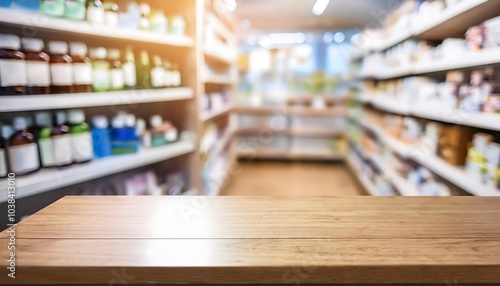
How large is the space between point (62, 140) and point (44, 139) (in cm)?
6

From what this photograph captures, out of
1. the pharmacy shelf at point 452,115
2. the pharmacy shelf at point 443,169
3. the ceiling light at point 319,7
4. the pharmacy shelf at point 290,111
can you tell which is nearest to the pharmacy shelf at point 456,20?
the pharmacy shelf at point 452,115

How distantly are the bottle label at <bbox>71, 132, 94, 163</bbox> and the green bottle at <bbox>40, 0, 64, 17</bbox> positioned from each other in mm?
478

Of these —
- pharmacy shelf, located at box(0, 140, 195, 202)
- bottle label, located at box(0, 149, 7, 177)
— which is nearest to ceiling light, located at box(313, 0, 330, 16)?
pharmacy shelf, located at box(0, 140, 195, 202)

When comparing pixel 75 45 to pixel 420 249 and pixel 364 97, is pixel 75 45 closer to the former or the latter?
pixel 420 249

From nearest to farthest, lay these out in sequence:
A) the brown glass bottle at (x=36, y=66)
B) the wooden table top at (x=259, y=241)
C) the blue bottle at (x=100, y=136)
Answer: the wooden table top at (x=259, y=241)
the brown glass bottle at (x=36, y=66)
the blue bottle at (x=100, y=136)

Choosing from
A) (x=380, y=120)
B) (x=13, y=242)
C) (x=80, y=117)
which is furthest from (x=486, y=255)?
(x=380, y=120)

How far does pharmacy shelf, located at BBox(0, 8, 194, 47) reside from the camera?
1.14 m

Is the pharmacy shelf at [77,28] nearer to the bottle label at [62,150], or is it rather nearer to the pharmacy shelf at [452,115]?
the bottle label at [62,150]

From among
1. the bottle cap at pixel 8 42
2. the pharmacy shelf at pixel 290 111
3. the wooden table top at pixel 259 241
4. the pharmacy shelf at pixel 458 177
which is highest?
→ the bottle cap at pixel 8 42

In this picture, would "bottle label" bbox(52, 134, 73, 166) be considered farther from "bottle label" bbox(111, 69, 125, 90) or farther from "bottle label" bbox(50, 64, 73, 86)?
"bottle label" bbox(111, 69, 125, 90)

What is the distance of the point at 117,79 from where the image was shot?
62.5 inches

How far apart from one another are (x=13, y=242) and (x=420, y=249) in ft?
2.55

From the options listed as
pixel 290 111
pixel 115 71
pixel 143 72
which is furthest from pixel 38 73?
pixel 290 111

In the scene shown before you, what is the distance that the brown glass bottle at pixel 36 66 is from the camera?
1.20 metres
